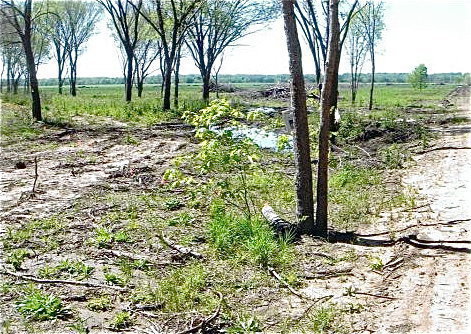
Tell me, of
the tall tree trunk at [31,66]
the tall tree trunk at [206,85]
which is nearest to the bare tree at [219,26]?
the tall tree trunk at [206,85]

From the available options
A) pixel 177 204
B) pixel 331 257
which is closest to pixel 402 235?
pixel 331 257

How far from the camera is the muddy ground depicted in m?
4.49

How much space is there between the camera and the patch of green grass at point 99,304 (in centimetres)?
472

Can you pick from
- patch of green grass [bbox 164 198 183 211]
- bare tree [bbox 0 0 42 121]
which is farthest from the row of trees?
patch of green grass [bbox 164 198 183 211]

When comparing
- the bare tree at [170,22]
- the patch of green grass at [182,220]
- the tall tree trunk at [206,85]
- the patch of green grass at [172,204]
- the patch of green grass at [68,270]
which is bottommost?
the patch of green grass at [68,270]

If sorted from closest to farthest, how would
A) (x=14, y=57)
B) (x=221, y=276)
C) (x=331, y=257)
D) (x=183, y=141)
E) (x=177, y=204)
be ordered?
1. (x=221, y=276)
2. (x=331, y=257)
3. (x=177, y=204)
4. (x=183, y=141)
5. (x=14, y=57)

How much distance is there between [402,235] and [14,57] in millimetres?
52861

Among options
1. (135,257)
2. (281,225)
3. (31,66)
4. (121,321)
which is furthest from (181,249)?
(31,66)

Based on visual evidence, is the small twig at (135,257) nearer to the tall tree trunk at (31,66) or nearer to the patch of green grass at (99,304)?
the patch of green grass at (99,304)

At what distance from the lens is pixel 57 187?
31.6 feet

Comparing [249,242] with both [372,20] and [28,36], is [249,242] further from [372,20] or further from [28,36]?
[372,20]

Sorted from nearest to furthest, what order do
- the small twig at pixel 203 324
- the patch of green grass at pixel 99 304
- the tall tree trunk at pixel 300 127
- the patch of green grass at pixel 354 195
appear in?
the small twig at pixel 203 324
the patch of green grass at pixel 99 304
the tall tree trunk at pixel 300 127
the patch of green grass at pixel 354 195

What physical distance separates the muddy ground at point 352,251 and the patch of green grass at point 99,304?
0.09 metres

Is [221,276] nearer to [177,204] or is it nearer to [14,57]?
[177,204]
